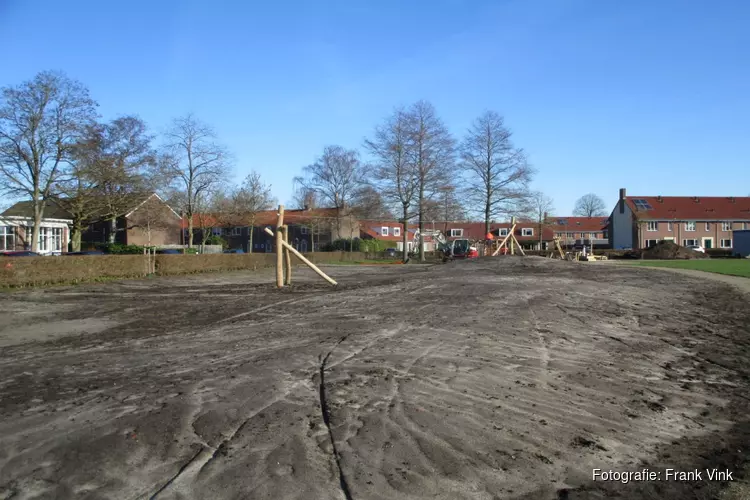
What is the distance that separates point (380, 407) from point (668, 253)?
57383 millimetres

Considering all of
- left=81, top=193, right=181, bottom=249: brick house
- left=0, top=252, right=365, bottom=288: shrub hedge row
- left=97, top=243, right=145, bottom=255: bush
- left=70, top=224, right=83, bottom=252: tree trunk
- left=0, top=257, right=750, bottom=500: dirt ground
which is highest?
left=81, top=193, right=181, bottom=249: brick house

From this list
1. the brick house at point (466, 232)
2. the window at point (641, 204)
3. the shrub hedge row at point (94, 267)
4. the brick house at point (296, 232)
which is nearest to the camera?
the shrub hedge row at point (94, 267)

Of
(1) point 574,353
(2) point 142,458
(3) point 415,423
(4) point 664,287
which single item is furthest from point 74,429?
(4) point 664,287

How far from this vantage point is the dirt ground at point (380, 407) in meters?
3.45

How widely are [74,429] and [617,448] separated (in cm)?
410

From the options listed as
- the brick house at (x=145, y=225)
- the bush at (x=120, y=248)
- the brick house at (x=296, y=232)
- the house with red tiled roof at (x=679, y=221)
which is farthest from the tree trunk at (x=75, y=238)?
the house with red tiled roof at (x=679, y=221)

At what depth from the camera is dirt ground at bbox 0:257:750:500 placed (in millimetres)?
3449

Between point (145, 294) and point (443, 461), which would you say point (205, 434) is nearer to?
point (443, 461)

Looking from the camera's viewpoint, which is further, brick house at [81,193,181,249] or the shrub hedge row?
brick house at [81,193,181,249]

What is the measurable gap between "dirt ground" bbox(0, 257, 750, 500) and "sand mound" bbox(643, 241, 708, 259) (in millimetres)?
49945

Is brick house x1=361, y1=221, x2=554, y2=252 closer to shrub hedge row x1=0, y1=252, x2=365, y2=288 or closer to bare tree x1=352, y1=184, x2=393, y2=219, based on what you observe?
bare tree x1=352, y1=184, x2=393, y2=219

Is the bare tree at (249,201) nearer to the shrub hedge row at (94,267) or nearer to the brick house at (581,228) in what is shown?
the shrub hedge row at (94,267)

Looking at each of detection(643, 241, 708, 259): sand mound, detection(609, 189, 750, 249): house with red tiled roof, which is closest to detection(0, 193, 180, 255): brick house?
detection(643, 241, 708, 259): sand mound

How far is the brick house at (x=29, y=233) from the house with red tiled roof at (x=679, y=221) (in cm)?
6662
